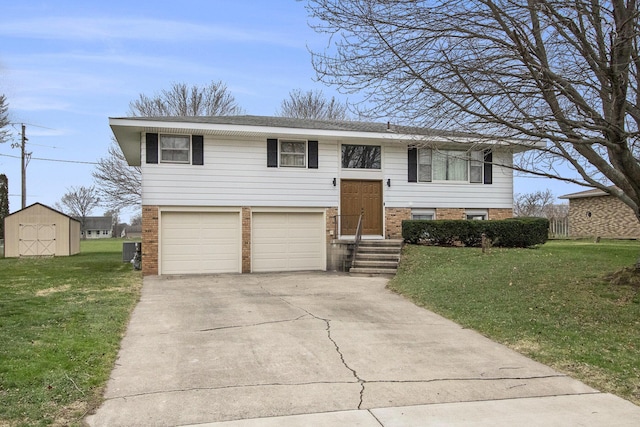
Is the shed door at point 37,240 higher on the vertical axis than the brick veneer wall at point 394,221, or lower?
lower

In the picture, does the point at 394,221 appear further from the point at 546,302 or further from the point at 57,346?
the point at 57,346

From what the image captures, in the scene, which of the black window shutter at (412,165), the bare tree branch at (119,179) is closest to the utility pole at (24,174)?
the bare tree branch at (119,179)

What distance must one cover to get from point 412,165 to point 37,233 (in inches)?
710

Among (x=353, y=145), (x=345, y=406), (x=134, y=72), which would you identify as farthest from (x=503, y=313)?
(x=134, y=72)

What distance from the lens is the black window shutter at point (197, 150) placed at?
15023mm

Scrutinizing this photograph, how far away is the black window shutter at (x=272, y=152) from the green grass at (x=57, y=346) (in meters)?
5.92

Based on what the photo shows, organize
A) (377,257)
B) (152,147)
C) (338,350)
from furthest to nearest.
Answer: (152,147), (377,257), (338,350)

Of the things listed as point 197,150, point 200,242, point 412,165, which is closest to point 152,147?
point 197,150

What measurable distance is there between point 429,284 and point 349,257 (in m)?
4.63

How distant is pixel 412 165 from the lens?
667 inches

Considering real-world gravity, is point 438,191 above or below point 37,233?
above

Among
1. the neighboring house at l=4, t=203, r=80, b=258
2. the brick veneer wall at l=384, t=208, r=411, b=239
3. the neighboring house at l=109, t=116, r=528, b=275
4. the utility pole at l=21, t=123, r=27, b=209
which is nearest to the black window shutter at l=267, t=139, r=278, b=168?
the neighboring house at l=109, t=116, r=528, b=275

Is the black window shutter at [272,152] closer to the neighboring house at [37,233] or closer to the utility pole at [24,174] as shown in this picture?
the neighboring house at [37,233]

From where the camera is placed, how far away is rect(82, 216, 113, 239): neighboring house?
255 feet
